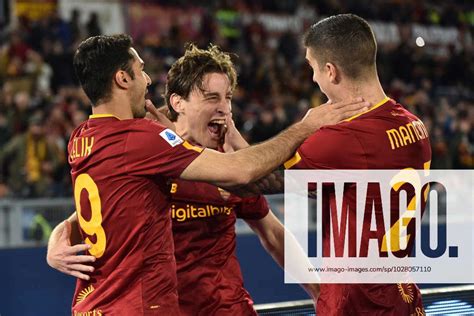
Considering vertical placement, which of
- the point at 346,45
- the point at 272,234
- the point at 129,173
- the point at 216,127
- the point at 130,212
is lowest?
the point at 272,234

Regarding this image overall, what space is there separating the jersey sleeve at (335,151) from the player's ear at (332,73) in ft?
0.65

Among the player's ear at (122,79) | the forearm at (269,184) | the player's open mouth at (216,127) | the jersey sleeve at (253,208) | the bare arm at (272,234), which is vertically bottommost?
the bare arm at (272,234)

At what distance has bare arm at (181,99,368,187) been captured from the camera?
3.26 metres

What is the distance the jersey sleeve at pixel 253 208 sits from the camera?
13.3 ft

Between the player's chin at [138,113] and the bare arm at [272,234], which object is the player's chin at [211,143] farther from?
the player's chin at [138,113]

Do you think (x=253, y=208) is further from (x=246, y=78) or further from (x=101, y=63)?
(x=246, y=78)

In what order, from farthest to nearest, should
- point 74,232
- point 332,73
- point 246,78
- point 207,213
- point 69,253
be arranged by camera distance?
1. point 246,78
2. point 74,232
3. point 207,213
4. point 69,253
5. point 332,73

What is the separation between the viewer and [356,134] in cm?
327

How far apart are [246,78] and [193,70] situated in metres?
11.6

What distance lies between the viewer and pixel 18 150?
10.1m

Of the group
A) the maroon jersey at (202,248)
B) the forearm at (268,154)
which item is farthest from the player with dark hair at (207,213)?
the forearm at (268,154)

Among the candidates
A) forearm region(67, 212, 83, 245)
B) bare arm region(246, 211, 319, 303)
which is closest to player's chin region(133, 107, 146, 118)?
forearm region(67, 212, 83, 245)

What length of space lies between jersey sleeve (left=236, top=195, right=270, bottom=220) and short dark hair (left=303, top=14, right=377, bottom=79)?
929 mm

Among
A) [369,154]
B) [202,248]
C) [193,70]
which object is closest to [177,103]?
[193,70]
